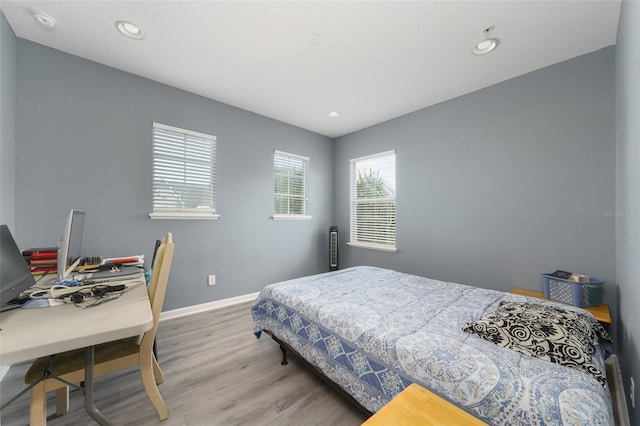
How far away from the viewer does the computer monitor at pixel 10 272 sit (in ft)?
3.37

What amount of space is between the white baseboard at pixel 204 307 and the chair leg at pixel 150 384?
160 cm

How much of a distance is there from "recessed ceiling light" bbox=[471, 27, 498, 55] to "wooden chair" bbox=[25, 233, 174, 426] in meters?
2.91

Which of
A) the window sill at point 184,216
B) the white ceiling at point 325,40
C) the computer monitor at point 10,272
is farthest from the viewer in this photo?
the window sill at point 184,216

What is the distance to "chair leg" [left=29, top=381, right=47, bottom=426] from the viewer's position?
3.45 ft

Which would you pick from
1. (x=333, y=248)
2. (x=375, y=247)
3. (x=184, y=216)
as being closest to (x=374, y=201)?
(x=375, y=247)

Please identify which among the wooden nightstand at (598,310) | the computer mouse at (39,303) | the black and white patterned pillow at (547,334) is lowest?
the wooden nightstand at (598,310)

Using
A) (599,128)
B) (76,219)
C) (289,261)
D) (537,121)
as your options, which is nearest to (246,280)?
(289,261)

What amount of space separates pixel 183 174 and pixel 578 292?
417cm

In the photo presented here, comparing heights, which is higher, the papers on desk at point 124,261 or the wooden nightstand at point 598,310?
the papers on desk at point 124,261

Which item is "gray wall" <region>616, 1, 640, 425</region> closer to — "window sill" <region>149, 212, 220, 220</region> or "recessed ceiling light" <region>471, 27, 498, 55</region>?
"recessed ceiling light" <region>471, 27, 498, 55</region>

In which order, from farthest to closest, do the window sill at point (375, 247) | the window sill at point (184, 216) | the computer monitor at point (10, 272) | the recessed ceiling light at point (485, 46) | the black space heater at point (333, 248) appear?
1. the black space heater at point (333, 248)
2. the window sill at point (375, 247)
3. the window sill at point (184, 216)
4. the recessed ceiling light at point (485, 46)
5. the computer monitor at point (10, 272)

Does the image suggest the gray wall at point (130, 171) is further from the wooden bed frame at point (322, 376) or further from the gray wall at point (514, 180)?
the gray wall at point (514, 180)

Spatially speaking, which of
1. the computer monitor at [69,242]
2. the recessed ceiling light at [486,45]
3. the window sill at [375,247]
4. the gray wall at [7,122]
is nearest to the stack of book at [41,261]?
the computer monitor at [69,242]

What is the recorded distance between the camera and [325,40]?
6.79 ft
